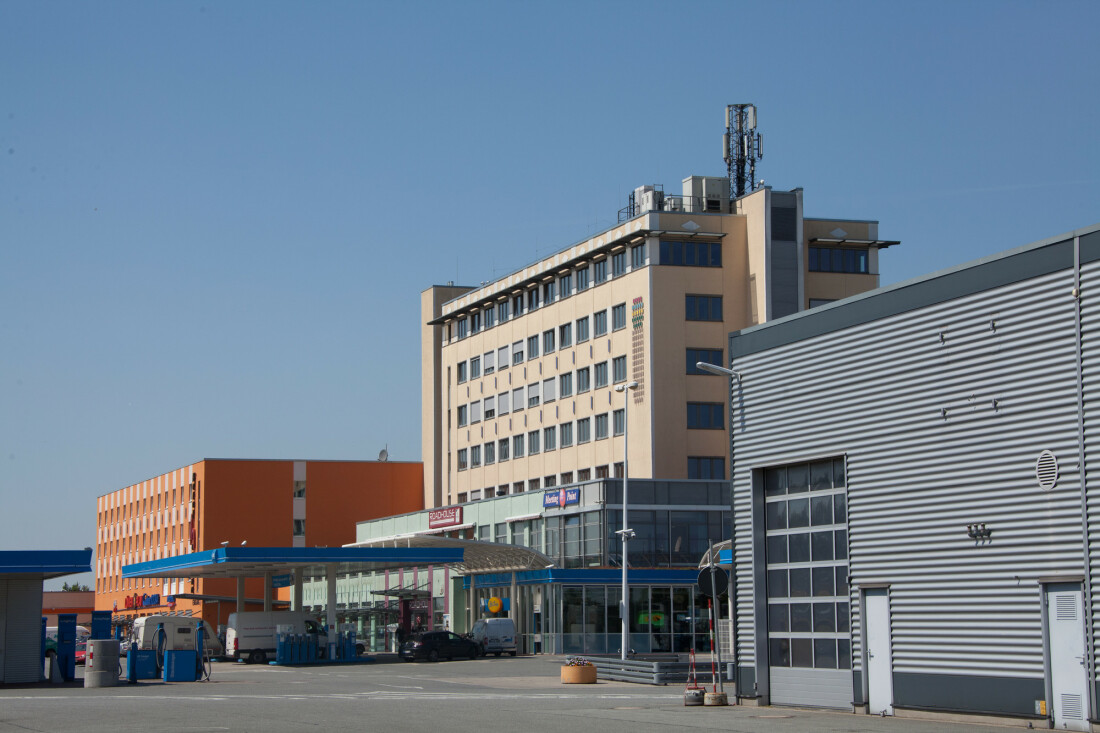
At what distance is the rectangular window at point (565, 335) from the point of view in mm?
74312

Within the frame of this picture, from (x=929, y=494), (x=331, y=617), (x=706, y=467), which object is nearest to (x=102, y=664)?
(x=331, y=617)

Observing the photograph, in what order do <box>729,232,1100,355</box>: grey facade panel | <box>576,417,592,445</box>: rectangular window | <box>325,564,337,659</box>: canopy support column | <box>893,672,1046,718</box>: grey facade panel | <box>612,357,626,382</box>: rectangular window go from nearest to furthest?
<box>893,672,1046,718</box>: grey facade panel < <box>729,232,1100,355</box>: grey facade panel < <box>325,564,337,659</box>: canopy support column < <box>612,357,626,382</box>: rectangular window < <box>576,417,592,445</box>: rectangular window

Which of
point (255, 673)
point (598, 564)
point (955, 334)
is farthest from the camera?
point (598, 564)

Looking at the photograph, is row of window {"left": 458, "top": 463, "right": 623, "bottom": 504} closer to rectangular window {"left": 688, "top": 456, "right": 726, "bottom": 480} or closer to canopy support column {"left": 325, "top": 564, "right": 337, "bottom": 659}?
rectangular window {"left": 688, "top": 456, "right": 726, "bottom": 480}

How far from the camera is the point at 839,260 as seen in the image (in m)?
69.9

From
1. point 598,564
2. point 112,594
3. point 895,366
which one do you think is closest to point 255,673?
point 598,564

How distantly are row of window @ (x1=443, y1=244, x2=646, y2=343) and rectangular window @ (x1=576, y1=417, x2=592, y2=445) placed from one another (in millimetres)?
7006

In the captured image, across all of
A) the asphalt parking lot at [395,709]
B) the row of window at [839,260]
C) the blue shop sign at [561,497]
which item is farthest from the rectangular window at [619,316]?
the asphalt parking lot at [395,709]

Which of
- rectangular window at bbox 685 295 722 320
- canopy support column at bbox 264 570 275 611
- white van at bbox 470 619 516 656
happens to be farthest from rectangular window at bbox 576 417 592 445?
canopy support column at bbox 264 570 275 611

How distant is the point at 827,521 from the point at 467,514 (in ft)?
164

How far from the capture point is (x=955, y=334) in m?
23.9

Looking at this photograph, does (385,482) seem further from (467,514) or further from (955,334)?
(955,334)

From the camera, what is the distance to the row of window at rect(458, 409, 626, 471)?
70.4 m

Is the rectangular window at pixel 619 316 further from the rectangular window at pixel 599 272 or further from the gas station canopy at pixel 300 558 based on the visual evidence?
the gas station canopy at pixel 300 558
